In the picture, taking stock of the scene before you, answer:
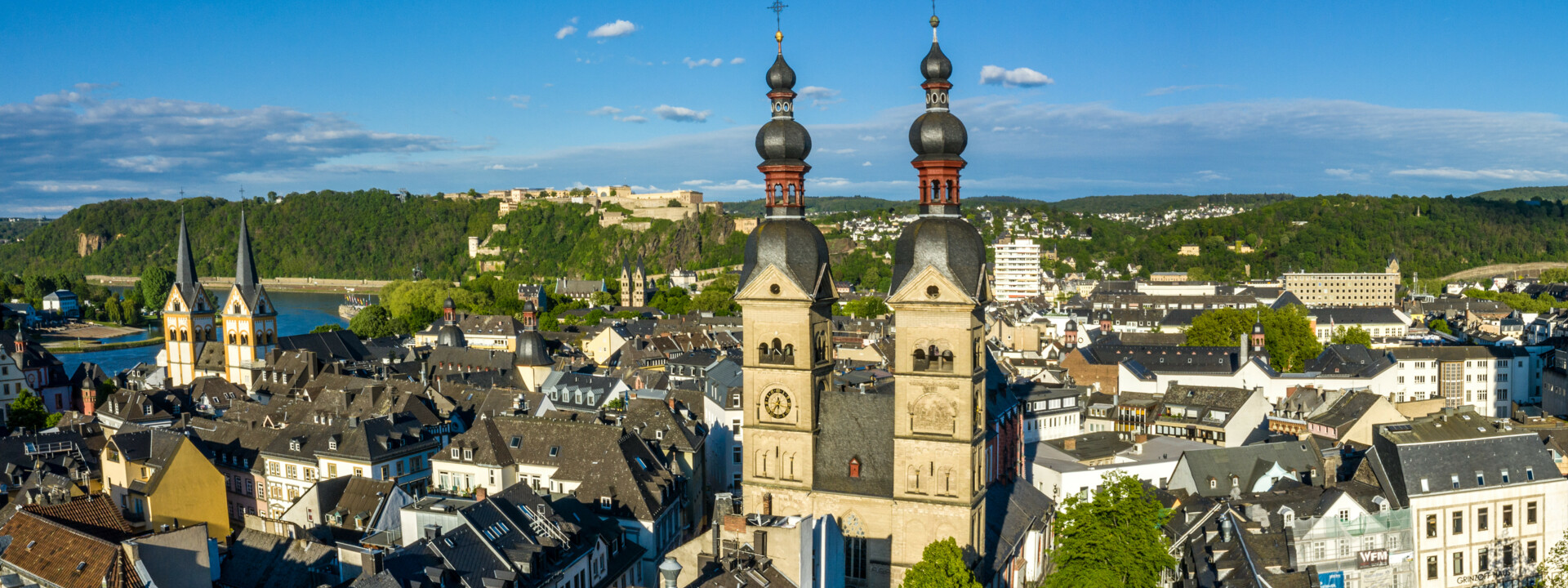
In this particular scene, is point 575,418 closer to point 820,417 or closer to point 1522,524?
point 820,417

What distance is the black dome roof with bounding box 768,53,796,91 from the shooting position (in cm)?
3441

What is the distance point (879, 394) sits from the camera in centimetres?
3506

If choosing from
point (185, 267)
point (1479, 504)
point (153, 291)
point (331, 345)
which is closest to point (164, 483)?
point (1479, 504)

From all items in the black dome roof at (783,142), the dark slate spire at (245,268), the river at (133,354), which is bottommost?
the river at (133,354)

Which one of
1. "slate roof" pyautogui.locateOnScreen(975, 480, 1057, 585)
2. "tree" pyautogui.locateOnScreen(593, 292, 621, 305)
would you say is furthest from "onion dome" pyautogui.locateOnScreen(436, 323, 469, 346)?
"slate roof" pyautogui.locateOnScreen(975, 480, 1057, 585)

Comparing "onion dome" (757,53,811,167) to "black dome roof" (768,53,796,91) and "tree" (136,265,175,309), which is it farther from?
"tree" (136,265,175,309)

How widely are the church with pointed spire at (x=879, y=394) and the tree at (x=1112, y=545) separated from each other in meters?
3.15

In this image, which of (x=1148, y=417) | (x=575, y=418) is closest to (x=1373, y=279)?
(x=1148, y=417)

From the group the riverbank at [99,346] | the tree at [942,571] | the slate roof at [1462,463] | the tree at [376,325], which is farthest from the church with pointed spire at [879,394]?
the riverbank at [99,346]

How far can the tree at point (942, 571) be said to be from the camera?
1128 inches

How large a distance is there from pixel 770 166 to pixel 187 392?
Result: 55.8m

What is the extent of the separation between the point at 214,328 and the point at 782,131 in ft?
259

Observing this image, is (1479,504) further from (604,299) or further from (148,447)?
(604,299)

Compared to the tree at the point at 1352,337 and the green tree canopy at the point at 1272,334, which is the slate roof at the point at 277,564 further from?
the tree at the point at 1352,337
